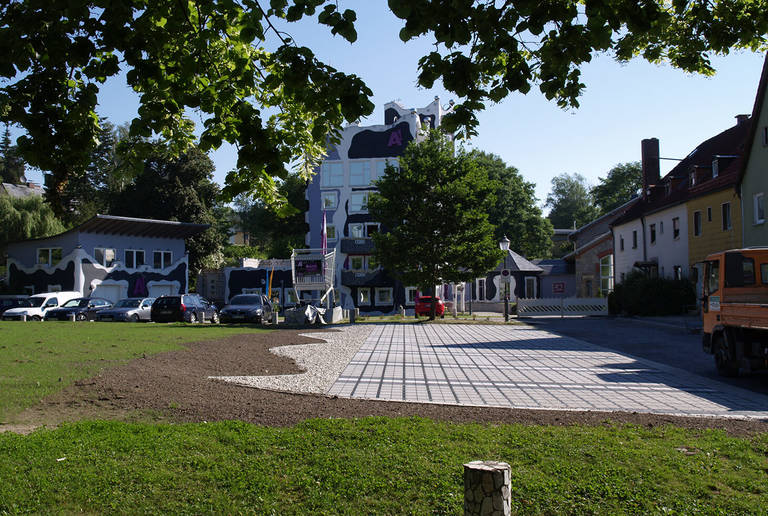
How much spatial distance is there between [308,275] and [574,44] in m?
29.6

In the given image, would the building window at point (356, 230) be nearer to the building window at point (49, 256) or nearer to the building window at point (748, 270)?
the building window at point (49, 256)

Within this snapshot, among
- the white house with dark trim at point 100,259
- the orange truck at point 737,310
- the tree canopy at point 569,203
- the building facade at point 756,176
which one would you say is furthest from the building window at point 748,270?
the tree canopy at point 569,203

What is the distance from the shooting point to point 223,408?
778 centimetres

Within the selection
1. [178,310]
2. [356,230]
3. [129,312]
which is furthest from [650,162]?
[129,312]

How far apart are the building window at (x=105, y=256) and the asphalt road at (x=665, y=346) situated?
3647 centimetres

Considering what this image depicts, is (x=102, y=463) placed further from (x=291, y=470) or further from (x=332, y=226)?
(x=332, y=226)

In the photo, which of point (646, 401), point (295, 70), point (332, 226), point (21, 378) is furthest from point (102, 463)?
point (332, 226)

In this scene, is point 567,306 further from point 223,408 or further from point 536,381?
point 223,408

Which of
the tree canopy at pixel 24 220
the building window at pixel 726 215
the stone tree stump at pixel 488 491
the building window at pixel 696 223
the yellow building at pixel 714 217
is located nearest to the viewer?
the stone tree stump at pixel 488 491

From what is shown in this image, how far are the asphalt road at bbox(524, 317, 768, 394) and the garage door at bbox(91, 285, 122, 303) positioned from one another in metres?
35.9

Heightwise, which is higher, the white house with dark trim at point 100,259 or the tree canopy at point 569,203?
the tree canopy at point 569,203

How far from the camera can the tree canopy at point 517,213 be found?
6562 centimetres

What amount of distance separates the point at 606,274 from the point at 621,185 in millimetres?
28537

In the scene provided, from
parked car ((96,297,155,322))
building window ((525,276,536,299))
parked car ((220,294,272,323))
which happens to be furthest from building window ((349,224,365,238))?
parked car ((220,294,272,323))
